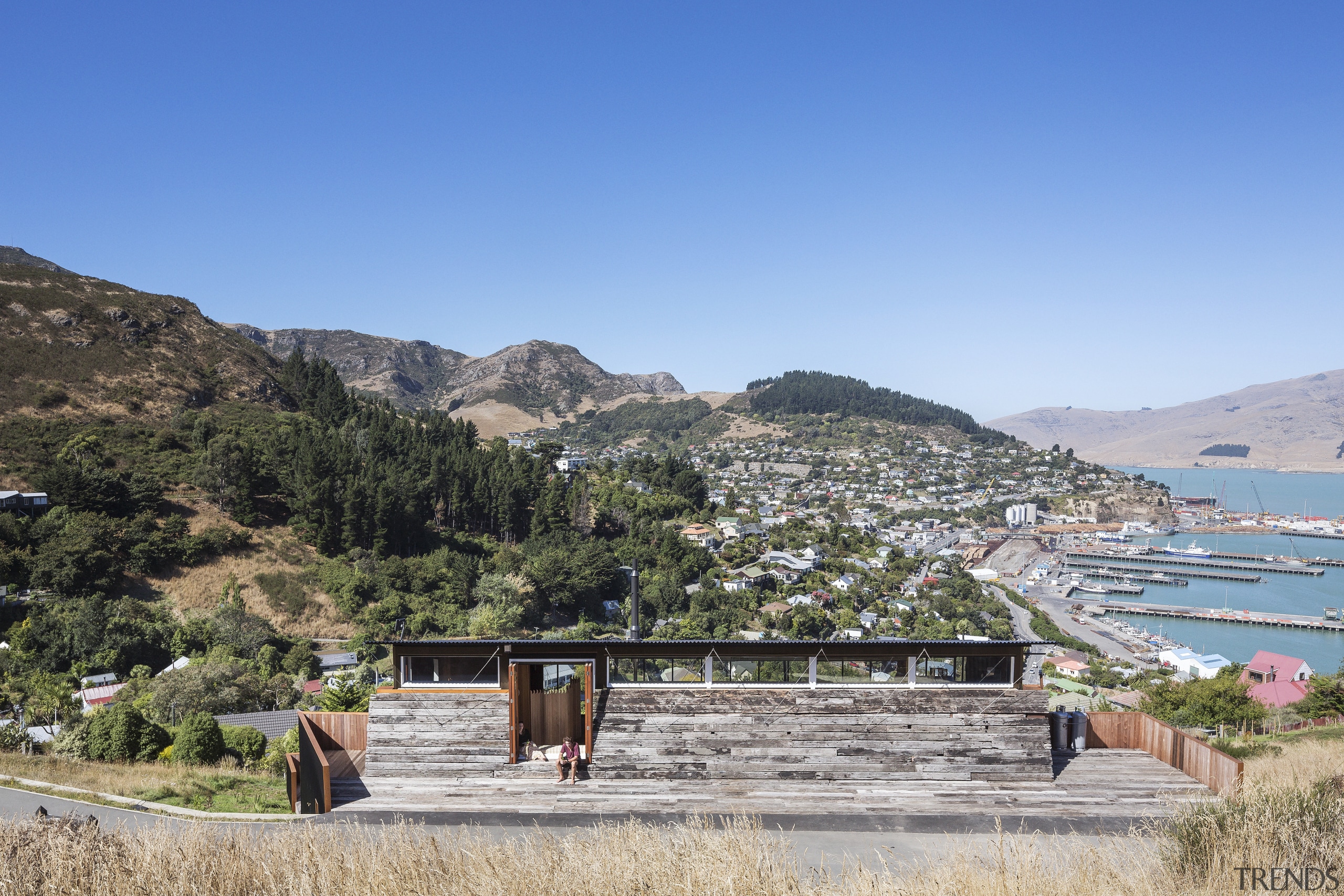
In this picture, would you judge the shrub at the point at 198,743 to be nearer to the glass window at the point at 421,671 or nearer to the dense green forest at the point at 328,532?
the glass window at the point at 421,671

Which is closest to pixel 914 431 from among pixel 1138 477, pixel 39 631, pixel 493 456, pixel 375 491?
pixel 1138 477

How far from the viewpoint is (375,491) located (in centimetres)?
Answer: 4625

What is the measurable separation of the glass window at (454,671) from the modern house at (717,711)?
0.06ft

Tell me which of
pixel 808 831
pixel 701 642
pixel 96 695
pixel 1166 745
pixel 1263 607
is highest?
pixel 701 642

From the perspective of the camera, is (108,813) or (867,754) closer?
(108,813)

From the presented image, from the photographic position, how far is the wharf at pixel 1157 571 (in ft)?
313

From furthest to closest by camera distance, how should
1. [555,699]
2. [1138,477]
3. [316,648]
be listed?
[1138,477] < [316,648] < [555,699]

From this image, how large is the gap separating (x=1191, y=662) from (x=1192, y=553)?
70.8m

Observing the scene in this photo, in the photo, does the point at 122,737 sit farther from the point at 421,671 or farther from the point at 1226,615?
the point at 1226,615

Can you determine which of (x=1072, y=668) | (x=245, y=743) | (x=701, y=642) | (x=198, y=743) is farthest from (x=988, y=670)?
(x=1072, y=668)

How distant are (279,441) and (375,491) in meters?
8.08

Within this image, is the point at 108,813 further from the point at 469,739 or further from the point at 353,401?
the point at 353,401

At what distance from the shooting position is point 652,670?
12.1 m

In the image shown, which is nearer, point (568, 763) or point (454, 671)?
point (568, 763)
